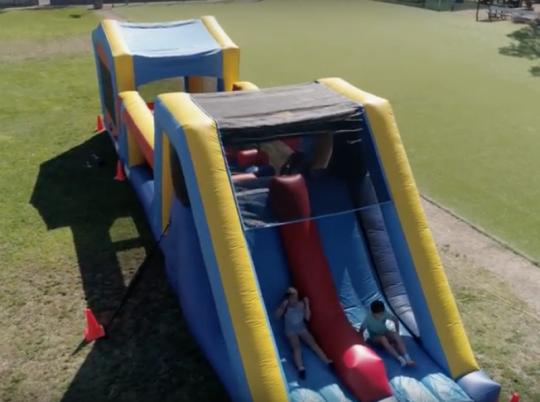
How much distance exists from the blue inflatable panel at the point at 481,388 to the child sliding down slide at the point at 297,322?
51.5 inches

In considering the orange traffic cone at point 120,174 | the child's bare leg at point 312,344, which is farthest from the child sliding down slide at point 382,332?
the orange traffic cone at point 120,174

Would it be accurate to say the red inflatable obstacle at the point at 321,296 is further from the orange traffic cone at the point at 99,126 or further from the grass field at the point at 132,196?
the orange traffic cone at the point at 99,126

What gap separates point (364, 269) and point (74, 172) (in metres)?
6.00

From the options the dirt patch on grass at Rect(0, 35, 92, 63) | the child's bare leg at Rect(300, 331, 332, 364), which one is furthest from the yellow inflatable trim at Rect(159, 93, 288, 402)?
the dirt patch on grass at Rect(0, 35, 92, 63)

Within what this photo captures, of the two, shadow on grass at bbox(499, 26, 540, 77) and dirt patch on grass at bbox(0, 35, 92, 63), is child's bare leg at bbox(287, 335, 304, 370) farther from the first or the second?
dirt patch on grass at bbox(0, 35, 92, 63)

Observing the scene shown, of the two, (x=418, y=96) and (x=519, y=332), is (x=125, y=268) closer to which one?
(x=519, y=332)

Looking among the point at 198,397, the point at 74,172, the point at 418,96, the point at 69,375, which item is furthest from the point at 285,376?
the point at 418,96

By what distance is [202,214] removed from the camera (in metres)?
5.73

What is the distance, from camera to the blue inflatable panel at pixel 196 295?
604 centimetres

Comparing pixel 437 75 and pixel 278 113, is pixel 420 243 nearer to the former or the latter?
pixel 278 113

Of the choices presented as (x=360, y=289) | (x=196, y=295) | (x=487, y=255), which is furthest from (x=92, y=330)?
(x=487, y=255)

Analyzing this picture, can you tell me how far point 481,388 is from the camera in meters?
5.64

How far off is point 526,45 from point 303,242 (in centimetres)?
1703

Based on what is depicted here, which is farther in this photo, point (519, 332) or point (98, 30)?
point (98, 30)
